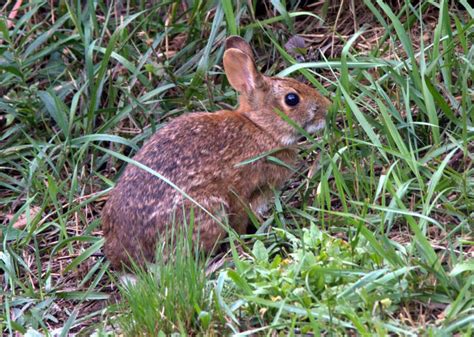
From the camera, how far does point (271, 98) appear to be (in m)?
6.51

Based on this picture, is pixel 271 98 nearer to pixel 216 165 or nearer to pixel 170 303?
pixel 216 165

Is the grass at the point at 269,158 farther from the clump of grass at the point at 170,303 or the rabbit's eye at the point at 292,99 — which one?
the rabbit's eye at the point at 292,99

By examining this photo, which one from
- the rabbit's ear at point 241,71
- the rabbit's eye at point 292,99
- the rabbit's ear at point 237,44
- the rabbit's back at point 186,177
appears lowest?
the rabbit's back at point 186,177

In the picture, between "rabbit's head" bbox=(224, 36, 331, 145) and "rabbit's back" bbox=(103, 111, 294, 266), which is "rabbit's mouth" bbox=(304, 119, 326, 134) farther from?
"rabbit's back" bbox=(103, 111, 294, 266)

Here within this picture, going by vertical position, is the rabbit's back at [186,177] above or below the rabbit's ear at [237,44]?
below

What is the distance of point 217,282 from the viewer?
4695 millimetres

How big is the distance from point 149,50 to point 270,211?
63.9 inches

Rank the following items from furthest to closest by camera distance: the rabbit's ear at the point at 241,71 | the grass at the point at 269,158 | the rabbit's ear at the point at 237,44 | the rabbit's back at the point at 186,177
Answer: the rabbit's ear at the point at 237,44 → the rabbit's ear at the point at 241,71 → the rabbit's back at the point at 186,177 → the grass at the point at 269,158

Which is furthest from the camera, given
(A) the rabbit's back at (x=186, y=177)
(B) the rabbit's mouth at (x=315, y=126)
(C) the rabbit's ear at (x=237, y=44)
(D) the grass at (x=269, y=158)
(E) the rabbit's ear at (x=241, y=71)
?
(C) the rabbit's ear at (x=237, y=44)

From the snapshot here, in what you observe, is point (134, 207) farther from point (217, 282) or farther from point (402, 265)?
point (402, 265)

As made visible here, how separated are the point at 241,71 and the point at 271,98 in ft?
0.86

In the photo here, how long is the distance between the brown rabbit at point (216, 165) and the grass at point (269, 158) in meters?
0.16

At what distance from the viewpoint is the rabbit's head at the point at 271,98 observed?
636 cm

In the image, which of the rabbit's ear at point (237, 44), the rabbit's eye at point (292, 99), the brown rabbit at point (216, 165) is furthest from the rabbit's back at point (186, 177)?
the rabbit's ear at point (237, 44)
